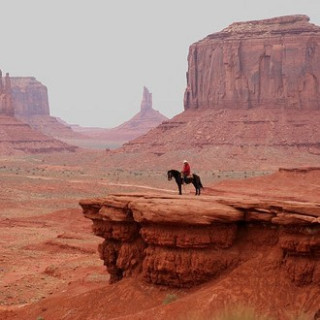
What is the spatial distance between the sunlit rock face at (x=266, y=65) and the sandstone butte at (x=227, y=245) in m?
78.9

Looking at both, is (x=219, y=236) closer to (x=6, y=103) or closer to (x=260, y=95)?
(x=260, y=95)

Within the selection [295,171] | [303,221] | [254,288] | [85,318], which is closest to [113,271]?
[85,318]

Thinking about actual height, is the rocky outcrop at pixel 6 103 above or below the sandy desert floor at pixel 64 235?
above

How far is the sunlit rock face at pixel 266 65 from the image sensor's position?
311 ft

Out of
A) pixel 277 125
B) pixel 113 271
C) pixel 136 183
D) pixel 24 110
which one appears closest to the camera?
pixel 113 271

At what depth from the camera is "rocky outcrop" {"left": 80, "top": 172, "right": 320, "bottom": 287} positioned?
15.8 m

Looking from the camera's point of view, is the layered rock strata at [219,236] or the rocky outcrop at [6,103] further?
the rocky outcrop at [6,103]

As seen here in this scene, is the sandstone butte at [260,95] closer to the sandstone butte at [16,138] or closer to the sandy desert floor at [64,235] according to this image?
the sandy desert floor at [64,235]

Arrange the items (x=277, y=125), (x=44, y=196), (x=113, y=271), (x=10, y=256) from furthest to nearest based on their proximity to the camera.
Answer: (x=277, y=125) → (x=44, y=196) → (x=10, y=256) → (x=113, y=271)

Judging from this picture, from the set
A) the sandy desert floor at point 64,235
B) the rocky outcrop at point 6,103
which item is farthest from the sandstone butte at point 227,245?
the rocky outcrop at point 6,103

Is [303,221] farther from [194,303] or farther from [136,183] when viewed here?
[136,183]

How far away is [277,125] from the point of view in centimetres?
9406

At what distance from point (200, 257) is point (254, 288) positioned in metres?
1.60

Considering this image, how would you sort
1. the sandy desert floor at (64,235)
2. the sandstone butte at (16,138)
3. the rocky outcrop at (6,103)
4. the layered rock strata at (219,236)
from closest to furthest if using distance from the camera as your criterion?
1. the layered rock strata at (219,236)
2. the sandy desert floor at (64,235)
3. the sandstone butte at (16,138)
4. the rocky outcrop at (6,103)
